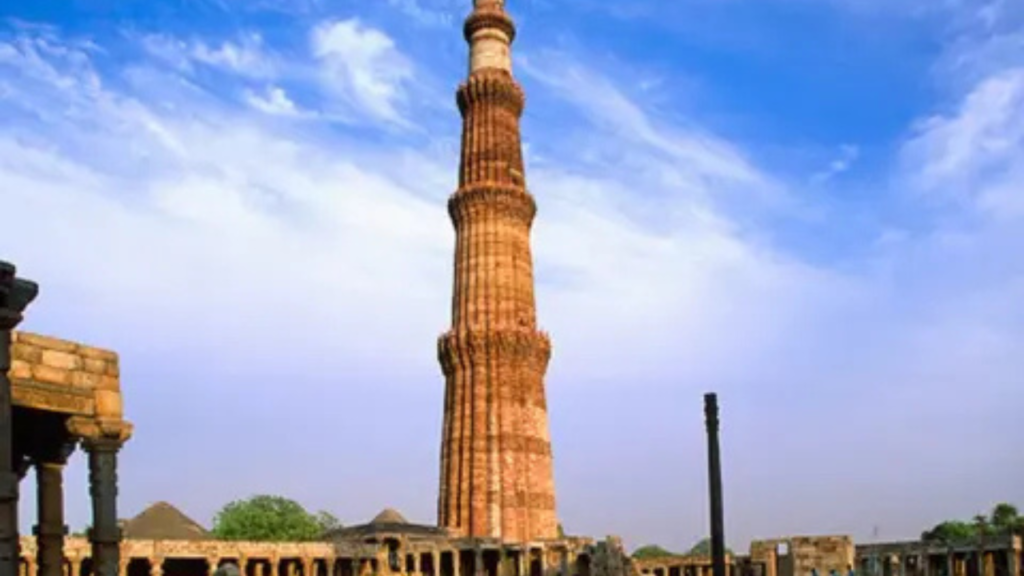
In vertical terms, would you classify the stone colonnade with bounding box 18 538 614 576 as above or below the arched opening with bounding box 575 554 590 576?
above

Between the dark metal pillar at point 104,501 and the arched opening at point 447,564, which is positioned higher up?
the dark metal pillar at point 104,501

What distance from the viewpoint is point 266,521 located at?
64375 millimetres

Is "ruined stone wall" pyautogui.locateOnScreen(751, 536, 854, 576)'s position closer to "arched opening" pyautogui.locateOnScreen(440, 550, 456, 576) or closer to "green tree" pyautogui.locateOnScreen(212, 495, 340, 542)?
"arched opening" pyautogui.locateOnScreen(440, 550, 456, 576)

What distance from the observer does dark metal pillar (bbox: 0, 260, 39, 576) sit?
1045 cm

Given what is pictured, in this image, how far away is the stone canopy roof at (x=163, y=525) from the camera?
47344 millimetres

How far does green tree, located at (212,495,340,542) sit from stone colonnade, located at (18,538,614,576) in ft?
65.0

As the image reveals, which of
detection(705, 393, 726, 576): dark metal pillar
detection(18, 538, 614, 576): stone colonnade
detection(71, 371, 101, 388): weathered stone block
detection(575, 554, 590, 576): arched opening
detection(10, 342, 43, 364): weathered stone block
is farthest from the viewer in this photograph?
detection(575, 554, 590, 576): arched opening

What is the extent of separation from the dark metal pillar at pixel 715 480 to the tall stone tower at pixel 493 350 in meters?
31.2

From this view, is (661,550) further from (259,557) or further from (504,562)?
(259,557)

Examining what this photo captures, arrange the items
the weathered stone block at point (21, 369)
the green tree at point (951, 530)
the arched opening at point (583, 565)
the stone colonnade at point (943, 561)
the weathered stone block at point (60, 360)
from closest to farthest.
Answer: the weathered stone block at point (21, 369), the weathered stone block at point (60, 360), the stone colonnade at point (943, 561), the arched opening at point (583, 565), the green tree at point (951, 530)

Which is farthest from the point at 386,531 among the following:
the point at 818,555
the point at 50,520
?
the point at 50,520

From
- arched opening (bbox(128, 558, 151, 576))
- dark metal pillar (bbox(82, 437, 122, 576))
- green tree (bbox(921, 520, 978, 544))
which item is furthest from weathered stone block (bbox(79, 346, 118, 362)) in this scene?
green tree (bbox(921, 520, 978, 544))

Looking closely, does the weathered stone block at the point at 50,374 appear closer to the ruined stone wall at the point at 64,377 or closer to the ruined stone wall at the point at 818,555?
the ruined stone wall at the point at 64,377

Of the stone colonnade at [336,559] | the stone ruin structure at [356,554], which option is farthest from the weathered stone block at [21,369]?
the stone ruin structure at [356,554]
